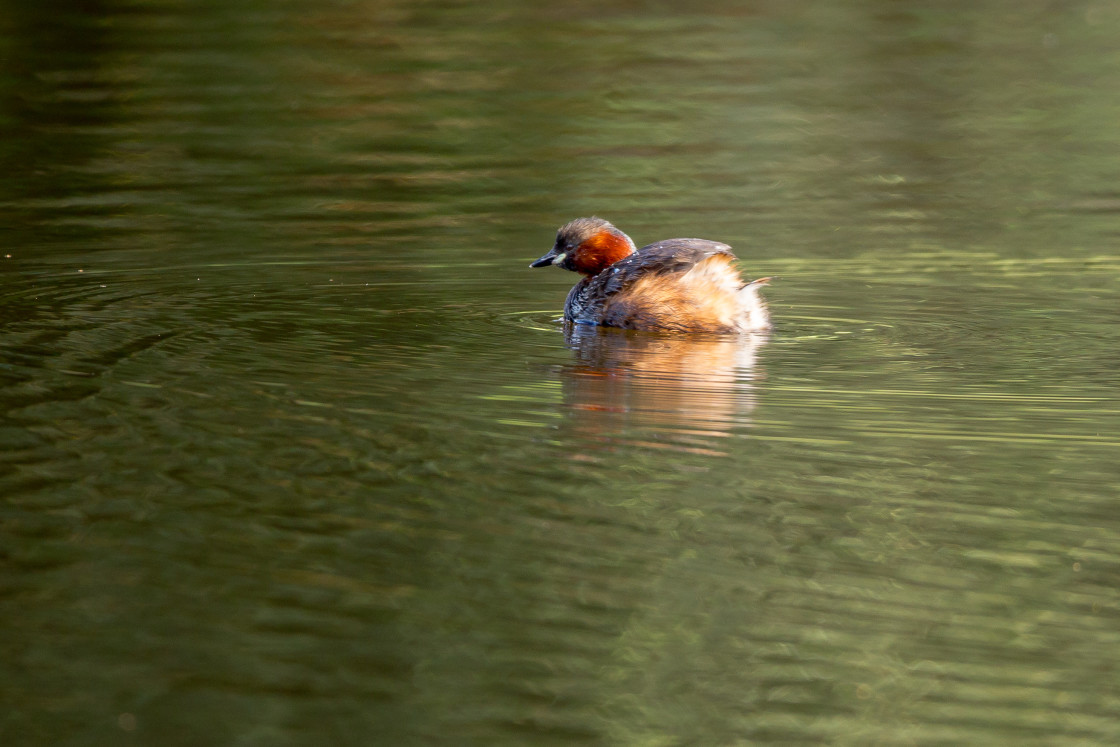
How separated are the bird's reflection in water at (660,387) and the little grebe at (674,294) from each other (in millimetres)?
89

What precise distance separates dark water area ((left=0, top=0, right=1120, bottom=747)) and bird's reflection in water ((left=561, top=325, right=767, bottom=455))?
28 mm

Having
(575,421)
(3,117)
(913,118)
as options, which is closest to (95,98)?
(3,117)

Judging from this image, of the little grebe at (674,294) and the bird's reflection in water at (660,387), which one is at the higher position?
the little grebe at (674,294)

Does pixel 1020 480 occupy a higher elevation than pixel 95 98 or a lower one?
lower

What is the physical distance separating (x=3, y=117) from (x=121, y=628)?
12078 millimetres

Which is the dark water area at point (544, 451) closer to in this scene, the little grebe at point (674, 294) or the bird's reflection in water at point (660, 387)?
the bird's reflection in water at point (660, 387)

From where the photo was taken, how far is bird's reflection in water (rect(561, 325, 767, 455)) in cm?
585


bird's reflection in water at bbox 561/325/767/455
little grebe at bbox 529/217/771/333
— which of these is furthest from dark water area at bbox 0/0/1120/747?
little grebe at bbox 529/217/771/333

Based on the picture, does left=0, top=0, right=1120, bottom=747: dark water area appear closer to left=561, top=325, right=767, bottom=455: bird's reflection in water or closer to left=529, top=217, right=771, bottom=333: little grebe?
left=561, top=325, right=767, bottom=455: bird's reflection in water

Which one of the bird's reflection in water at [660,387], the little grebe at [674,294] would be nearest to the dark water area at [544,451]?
the bird's reflection in water at [660,387]

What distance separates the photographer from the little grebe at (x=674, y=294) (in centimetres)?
793

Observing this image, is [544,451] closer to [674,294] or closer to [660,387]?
[660,387]

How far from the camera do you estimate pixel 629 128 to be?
14.7 meters

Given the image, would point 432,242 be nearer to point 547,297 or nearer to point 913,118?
point 547,297
